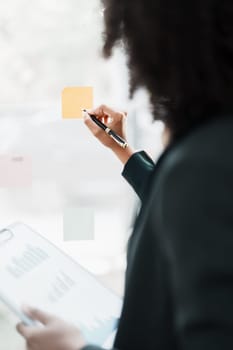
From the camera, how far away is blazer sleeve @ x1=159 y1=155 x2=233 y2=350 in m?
Answer: 0.35

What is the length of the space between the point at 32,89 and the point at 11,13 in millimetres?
131

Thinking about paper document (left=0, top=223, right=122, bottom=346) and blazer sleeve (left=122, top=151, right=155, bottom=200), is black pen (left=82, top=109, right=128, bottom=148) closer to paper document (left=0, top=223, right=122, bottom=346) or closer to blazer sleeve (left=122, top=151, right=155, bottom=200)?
blazer sleeve (left=122, top=151, right=155, bottom=200)

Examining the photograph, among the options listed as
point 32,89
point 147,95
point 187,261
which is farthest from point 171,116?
point 32,89

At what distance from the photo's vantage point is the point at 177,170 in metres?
0.37

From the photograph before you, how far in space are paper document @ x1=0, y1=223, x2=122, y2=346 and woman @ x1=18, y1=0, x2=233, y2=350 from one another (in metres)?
0.07

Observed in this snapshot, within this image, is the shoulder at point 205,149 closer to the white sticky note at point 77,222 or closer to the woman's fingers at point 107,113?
the woman's fingers at point 107,113

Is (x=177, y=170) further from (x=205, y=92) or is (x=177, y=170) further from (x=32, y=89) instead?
(x=32, y=89)

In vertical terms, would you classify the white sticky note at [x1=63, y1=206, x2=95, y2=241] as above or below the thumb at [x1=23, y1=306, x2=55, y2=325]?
below

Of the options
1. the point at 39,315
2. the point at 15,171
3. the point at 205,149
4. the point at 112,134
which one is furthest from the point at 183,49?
the point at 15,171

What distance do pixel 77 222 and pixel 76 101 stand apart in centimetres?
23

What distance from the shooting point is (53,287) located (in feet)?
1.94

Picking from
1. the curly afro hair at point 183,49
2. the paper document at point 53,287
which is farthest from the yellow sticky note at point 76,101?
the curly afro hair at point 183,49

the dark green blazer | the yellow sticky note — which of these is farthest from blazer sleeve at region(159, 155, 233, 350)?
the yellow sticky note

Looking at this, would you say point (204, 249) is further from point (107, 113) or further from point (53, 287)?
point (107, 113)
